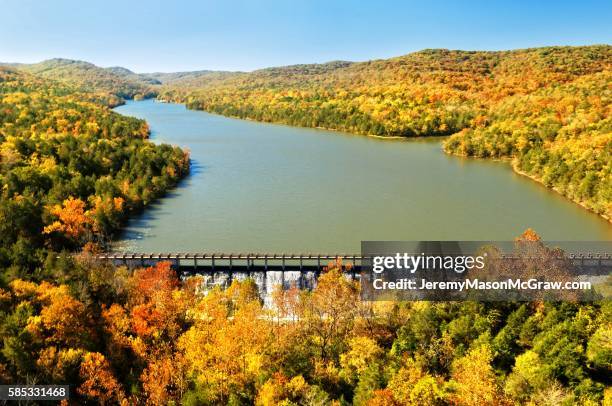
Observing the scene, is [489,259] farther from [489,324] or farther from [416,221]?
[416,221]

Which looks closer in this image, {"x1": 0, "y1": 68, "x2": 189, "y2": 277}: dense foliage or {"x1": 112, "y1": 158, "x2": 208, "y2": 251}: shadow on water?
{"x1": 0, "y1": 68, "x2": 189, "y2": 277}: dense foliage

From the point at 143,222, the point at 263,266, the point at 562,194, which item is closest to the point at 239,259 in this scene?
the point at 263,266

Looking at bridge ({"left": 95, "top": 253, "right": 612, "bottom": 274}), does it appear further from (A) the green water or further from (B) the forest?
(A) the green water

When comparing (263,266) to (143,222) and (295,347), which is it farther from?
(143,222)

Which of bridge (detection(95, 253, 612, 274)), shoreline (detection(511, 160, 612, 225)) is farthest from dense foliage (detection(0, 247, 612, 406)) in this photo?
shoreline (detection(511, 160, 612, 225))

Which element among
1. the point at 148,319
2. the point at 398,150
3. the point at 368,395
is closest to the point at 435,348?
the point at 368,395
